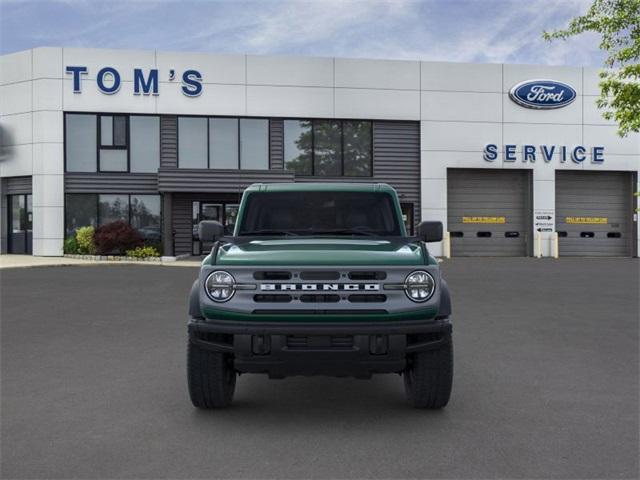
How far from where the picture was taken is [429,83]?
27609 mm

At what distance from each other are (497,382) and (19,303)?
930 centimetres

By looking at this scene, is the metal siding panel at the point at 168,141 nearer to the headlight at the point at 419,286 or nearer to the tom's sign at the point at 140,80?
the tom's sign at the point at 140,80

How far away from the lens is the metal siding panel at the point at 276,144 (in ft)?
87.7

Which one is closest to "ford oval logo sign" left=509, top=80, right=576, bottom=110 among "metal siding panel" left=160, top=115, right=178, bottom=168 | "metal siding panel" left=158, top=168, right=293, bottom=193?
"metal siding panel" left=158, top=168, right=293, bottom=193

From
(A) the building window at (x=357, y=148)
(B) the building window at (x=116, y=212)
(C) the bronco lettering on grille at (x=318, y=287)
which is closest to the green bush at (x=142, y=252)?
(B) the building window at (x=116, y=212)

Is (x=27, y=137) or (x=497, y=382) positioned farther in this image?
(x=27, y=137)

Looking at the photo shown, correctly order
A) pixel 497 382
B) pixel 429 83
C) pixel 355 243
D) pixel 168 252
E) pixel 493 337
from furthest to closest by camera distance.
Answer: pixel 429 83 → pixel 168 252 → pixel 493 337 → pixel 497 382 → pixel 355 243

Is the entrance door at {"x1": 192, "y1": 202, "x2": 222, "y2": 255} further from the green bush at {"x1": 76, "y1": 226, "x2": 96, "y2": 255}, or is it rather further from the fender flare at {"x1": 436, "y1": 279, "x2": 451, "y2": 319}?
the fender flare at {"x1": 436, "y1": 279, "x2": 451, "y2": 319}

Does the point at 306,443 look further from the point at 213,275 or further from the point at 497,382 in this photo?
the point at 497,382

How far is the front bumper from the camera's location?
4.24 metres

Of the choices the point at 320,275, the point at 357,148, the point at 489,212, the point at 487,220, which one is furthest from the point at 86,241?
the point at 320,275

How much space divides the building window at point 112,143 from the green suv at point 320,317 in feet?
74.7

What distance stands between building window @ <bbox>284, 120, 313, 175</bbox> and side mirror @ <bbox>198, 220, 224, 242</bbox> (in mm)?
21639

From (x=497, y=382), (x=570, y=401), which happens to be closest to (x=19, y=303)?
(x=497, y=382)
